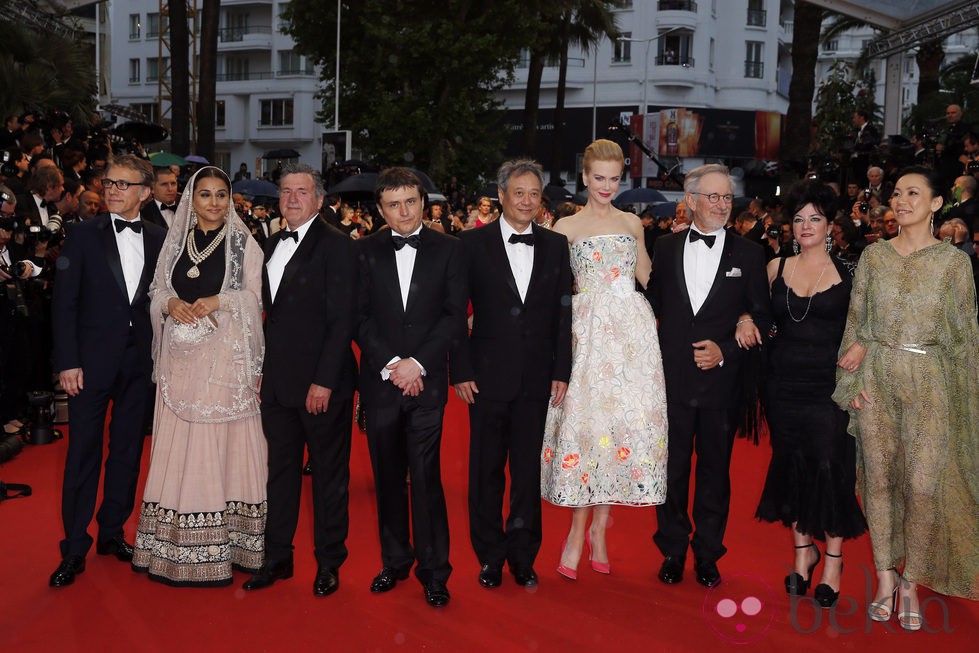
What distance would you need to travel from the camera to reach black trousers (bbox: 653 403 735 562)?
4980mm

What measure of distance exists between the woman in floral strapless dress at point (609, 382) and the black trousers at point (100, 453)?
2186mm

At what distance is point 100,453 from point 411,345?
177 cm

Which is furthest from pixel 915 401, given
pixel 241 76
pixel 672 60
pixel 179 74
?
pixel 241 76

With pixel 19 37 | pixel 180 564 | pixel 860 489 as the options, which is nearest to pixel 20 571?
pixel 180 564

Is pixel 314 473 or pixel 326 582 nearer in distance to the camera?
pixel 326 582

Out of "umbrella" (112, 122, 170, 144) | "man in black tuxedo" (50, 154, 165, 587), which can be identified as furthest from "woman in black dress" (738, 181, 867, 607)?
"umbrella" (112, 122, 170, 144)

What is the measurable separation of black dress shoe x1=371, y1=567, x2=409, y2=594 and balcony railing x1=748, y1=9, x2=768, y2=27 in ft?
158

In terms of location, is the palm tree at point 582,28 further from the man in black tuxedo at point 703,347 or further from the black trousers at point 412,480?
the black trousers at point 412,480

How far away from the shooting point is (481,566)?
5086mm

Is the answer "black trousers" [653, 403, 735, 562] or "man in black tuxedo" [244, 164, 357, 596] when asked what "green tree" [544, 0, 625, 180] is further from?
"man in black tuxedo" [244, 164, 357, 596]

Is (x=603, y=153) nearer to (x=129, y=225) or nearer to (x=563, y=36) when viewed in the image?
(x=129, y=225)

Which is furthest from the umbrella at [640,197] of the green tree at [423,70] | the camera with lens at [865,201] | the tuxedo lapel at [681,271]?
the tuxedo lapel at [681,271]

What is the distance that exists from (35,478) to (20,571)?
1870 millimetres

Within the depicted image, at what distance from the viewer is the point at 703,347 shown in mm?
4863
